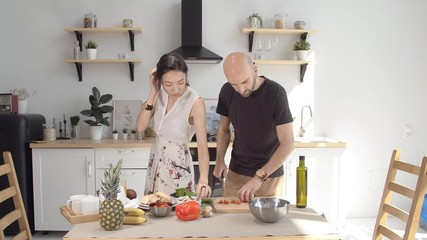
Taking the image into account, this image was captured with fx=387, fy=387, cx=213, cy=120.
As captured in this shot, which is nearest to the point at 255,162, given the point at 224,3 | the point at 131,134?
the point at 131,134

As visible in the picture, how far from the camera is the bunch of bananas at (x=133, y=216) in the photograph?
5.15ft

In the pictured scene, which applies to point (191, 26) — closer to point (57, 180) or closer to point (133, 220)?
point (57, 180)

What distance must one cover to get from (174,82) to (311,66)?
259 cm

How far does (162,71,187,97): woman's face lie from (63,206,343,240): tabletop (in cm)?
68

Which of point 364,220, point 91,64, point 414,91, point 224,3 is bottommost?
point 364,220

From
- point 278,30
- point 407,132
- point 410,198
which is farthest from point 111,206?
point 407,132

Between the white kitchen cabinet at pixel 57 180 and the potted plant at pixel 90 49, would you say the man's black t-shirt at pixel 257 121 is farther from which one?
the potted plant at pixel 90 49

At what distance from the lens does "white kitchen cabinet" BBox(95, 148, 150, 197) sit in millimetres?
3590

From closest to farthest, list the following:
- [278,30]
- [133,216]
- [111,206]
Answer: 1. [111,206]
2. [133,216]
3. [278,30]

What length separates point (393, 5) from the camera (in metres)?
4.22

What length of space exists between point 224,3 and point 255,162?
8.10 ft

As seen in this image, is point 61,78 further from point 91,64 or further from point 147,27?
point 147,27

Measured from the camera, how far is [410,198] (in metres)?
1.81

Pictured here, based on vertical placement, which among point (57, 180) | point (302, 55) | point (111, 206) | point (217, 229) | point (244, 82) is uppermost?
point (302, 55)
